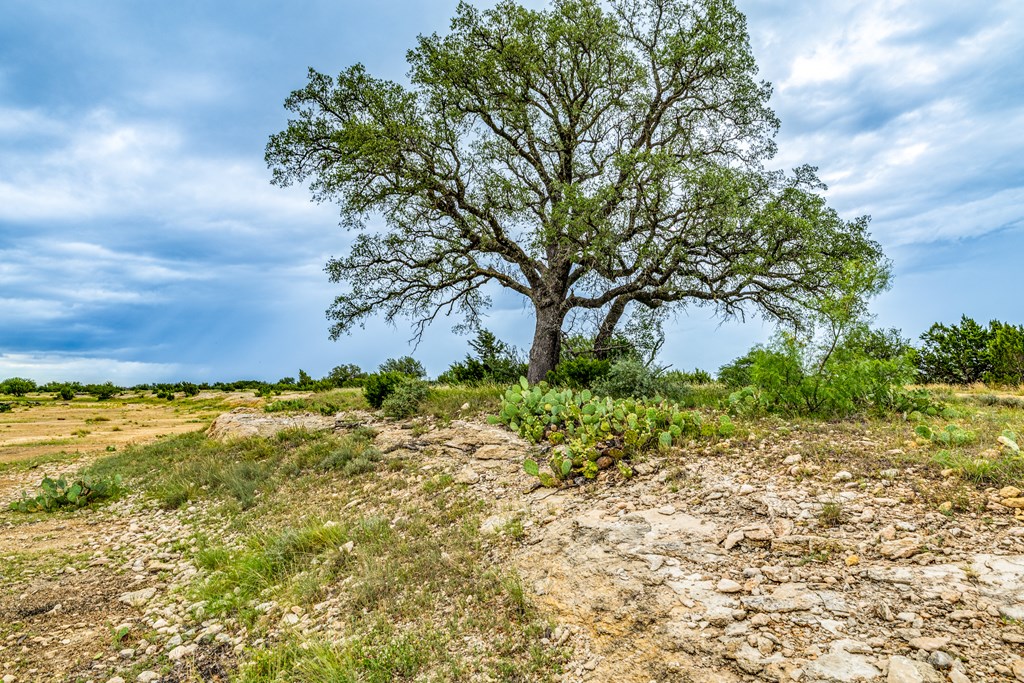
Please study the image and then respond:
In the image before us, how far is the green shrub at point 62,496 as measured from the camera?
30.0ft

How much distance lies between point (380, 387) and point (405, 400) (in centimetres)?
174

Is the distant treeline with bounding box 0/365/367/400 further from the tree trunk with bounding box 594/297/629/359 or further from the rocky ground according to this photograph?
the rocky ground

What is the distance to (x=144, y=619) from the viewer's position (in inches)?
206

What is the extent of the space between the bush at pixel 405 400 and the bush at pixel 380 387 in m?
0.60

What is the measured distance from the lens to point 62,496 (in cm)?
930

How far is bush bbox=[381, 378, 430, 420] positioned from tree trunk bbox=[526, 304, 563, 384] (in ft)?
9.56

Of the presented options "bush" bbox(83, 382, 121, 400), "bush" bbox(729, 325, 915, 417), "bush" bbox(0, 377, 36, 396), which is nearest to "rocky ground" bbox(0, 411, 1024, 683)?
"bush" bbox(729, 325, 915, 417)

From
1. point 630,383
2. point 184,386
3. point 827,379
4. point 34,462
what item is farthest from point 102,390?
point 827,379

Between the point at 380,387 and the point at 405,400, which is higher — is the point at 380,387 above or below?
above

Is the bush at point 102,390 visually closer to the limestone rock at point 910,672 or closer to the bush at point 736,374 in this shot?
the bush at point 736,374

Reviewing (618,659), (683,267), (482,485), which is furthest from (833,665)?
(683,267)

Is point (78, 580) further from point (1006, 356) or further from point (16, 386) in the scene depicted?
point (16, 386)

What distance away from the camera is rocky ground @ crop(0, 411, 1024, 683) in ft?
10.00

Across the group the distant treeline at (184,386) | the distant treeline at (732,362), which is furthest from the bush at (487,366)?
the distant treeline at (184,386)
